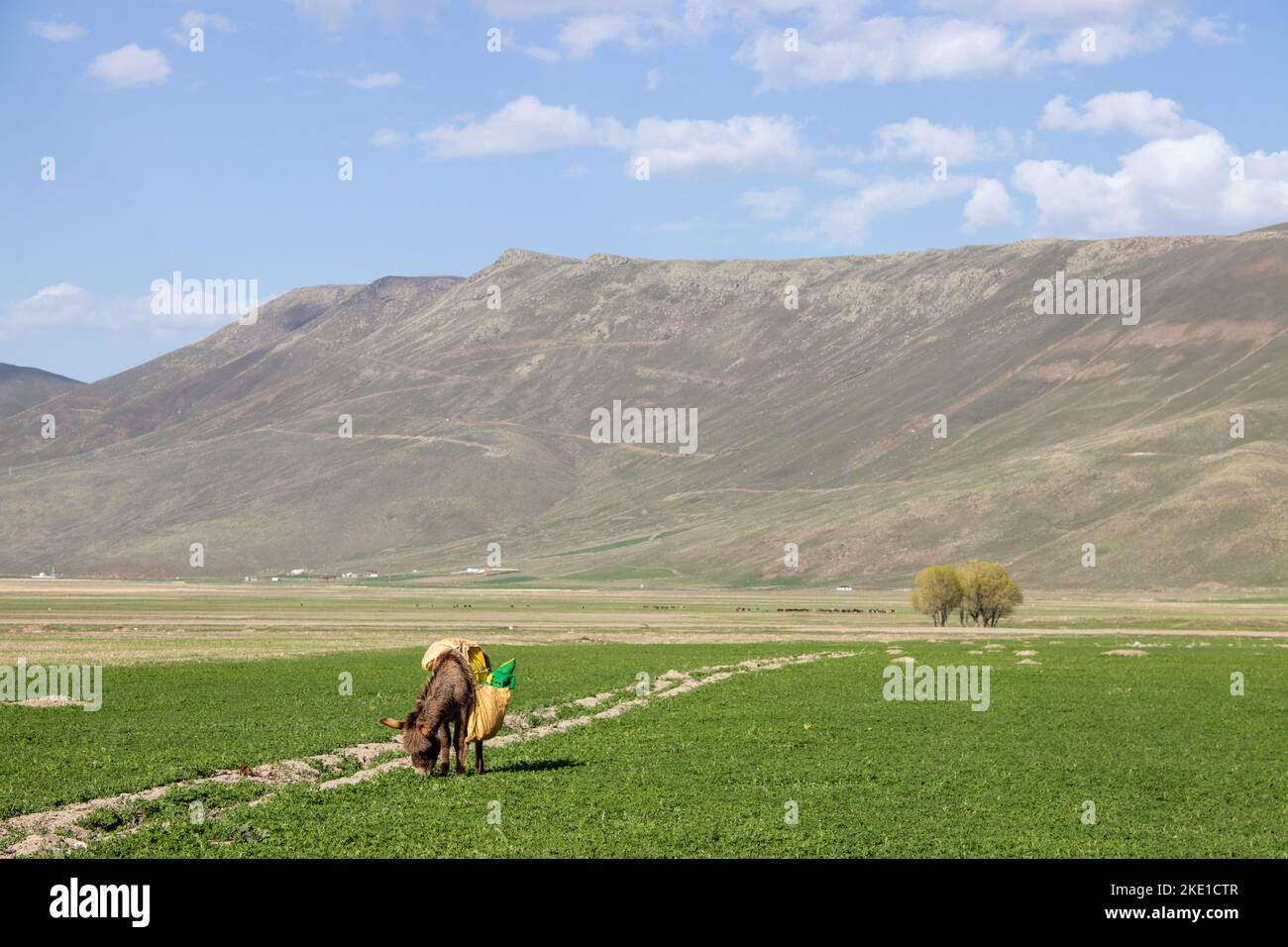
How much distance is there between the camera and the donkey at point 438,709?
26.8 metres

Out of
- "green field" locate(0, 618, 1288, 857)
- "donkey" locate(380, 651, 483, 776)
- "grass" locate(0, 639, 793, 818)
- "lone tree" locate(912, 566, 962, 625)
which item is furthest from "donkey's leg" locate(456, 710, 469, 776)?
"lone tree" locate(912, 566, 962, 625)

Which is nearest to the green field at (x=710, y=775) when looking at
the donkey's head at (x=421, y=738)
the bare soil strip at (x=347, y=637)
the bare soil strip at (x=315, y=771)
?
the bare soil strip at (x=315, y=771)

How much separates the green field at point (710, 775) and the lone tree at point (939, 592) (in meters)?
62.2

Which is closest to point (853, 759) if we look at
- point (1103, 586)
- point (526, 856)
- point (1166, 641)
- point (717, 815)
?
point (717, 815)

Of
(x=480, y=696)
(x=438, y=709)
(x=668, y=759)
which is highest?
(x=480, y=696)

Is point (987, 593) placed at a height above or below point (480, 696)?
below

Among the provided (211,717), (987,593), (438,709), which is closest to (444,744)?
(438,709)

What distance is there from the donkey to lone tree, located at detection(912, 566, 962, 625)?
9149cm

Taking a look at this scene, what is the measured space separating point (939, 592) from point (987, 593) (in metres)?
3.82

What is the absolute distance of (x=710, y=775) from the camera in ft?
92.3

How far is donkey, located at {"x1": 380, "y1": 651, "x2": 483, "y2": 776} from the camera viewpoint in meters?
26.8

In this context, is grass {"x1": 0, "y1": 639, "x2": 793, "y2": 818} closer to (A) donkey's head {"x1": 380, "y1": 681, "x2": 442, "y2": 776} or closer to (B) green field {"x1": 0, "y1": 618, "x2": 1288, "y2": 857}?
(B) green field {"x1": 0, "y1": 618, "x2": 1288, "y2": 857}

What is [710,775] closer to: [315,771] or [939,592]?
[315,771]
